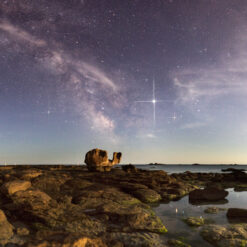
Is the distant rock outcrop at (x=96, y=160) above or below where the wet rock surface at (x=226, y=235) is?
above

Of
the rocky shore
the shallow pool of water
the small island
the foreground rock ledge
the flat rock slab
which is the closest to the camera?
the foreground rock ledge

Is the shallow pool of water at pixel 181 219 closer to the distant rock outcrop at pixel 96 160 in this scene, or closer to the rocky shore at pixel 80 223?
the rocky shore at pixel 80 223

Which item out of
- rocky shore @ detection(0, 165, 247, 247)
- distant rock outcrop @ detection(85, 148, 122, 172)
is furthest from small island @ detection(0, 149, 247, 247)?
distant rock outcrop @ detection(85, 148, 122, 172)

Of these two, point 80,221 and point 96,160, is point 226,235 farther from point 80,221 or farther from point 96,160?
point 96,160

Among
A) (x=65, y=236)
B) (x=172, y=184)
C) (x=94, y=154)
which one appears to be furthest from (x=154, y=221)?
(x=94, y=154)

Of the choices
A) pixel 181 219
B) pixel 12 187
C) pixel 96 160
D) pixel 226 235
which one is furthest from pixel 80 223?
pixel 96 160

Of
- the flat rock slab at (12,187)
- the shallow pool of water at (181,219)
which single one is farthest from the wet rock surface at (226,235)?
the flat rock slab at (12,187)

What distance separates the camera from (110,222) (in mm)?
11414

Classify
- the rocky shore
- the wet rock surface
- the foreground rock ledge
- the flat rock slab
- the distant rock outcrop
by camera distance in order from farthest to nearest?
the distant rock outcrop < the flat rock slab < the wet rock surface < the rocky shore < the foreground rock ledge

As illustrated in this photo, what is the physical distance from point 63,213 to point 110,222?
115 inches

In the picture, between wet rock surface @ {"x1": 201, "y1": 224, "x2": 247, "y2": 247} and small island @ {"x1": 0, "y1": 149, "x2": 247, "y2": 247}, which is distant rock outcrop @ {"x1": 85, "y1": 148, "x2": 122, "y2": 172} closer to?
small island @ {"x1": 0, "y1": 149, "x2": 247, "y2": 247}

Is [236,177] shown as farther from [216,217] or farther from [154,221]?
[154,221]

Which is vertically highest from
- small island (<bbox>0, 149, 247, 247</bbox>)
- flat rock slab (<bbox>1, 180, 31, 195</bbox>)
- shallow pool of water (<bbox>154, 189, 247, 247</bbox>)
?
flat rock slab (<bbox>1, 180, 31, 195</bbox>)

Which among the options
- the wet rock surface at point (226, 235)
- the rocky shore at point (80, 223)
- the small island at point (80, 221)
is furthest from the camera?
the wet rock surface at point (226, 235)
